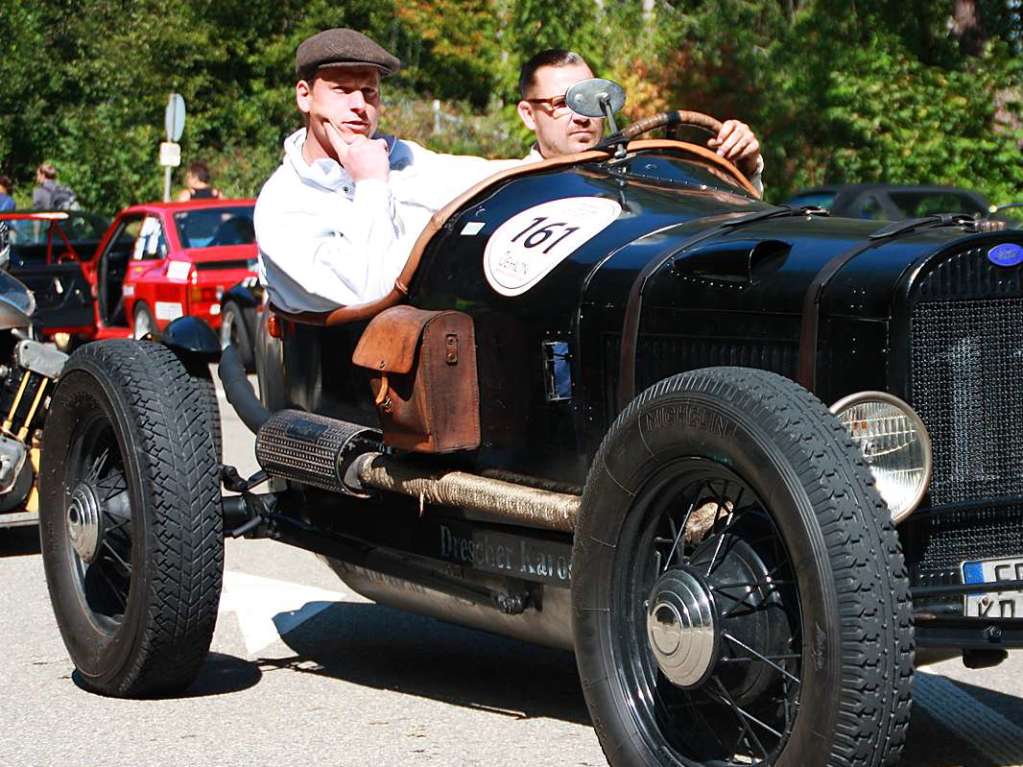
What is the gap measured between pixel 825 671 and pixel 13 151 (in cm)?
4059

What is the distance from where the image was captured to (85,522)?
5090mm

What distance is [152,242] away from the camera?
58.5 feet

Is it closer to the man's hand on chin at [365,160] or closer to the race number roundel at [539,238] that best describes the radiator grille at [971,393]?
the race number roundel at [539,238]

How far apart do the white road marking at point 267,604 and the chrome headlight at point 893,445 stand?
105 inches

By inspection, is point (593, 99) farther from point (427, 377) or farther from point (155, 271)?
point (155, 271)

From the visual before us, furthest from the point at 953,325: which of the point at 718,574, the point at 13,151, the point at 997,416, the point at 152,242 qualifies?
the point at 13,151

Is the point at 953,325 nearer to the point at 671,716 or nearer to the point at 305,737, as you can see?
the point at 671,716

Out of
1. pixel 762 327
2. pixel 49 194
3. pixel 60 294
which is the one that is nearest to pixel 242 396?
pixel 762 327

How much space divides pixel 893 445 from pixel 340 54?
91.1 inches

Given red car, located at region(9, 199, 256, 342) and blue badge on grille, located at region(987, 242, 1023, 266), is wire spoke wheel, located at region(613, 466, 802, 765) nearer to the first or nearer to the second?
blue badge on grille, located at region(987, 242, 1023, 266)

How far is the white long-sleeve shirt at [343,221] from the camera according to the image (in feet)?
15.7

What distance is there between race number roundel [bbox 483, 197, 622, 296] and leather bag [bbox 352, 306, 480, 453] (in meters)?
0.15

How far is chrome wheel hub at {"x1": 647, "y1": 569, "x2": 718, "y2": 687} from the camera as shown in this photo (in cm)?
347

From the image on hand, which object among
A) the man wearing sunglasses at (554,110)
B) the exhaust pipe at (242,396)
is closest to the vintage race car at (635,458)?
the exhaust pipe at (242,396)
